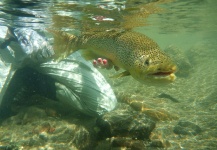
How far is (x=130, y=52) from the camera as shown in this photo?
3.84m

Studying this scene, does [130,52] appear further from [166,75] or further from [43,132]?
[43,132]

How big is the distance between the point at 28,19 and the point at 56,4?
3.30 metres

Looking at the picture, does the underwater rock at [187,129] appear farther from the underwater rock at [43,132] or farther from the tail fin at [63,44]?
the tail fin at [63,44]

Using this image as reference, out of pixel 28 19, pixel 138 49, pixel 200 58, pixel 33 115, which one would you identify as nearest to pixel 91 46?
pixel 138 49

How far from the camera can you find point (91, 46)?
209 inches

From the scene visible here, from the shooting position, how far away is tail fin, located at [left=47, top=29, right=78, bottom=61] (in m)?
6.19

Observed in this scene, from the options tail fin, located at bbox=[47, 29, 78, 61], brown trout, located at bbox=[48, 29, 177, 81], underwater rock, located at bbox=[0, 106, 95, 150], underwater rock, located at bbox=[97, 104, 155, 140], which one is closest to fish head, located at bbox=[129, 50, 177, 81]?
brown trout, located at bbox=[48, 29, 177, 81]

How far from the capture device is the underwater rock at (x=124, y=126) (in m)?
6.35

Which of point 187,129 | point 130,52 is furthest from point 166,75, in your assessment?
point 187,129

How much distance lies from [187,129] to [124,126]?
8.81ft

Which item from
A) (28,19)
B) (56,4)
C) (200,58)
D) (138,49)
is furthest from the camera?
(200,58)

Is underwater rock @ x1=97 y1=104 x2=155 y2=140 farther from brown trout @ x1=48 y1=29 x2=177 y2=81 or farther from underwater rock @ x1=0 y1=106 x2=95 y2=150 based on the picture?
brown trout @ x1=48 y1=29 x2=177 y2=81

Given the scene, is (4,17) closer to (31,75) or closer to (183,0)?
(31,75)

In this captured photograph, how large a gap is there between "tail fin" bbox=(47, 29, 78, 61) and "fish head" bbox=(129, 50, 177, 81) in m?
3.10
